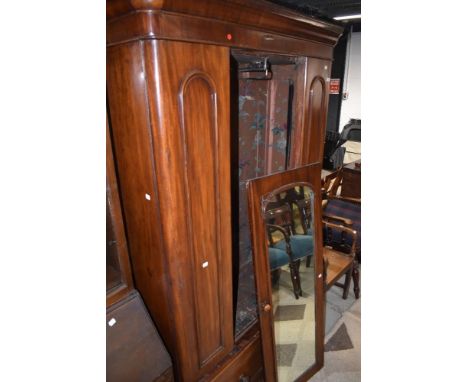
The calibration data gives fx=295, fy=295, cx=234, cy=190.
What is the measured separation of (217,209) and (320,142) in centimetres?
105

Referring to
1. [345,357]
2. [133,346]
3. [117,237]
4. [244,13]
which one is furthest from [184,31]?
[345,357]

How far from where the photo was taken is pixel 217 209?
1.31 meters

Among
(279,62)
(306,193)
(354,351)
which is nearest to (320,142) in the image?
(306,193)

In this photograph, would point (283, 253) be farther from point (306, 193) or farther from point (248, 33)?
point (248, 33)

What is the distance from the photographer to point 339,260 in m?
2.80

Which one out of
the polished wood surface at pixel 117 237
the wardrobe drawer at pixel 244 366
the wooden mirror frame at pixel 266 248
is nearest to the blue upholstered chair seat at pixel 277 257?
the wooden mirror frame at pixel 266 248

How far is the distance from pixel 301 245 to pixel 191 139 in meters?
1.19

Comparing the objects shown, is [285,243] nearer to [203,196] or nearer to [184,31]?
[203,196]

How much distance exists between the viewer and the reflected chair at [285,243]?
1748 millimetres

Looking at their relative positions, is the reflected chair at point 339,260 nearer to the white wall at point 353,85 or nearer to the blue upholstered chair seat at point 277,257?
the blue upholstered chair seat at point 277,257

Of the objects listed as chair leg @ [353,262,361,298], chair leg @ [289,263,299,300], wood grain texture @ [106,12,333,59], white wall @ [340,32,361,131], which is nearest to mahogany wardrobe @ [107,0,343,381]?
wood grain texture @ [106,12,333,59]

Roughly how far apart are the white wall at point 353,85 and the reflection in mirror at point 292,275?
7.07 m

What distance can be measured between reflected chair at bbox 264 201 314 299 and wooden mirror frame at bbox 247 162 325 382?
0.09 m
